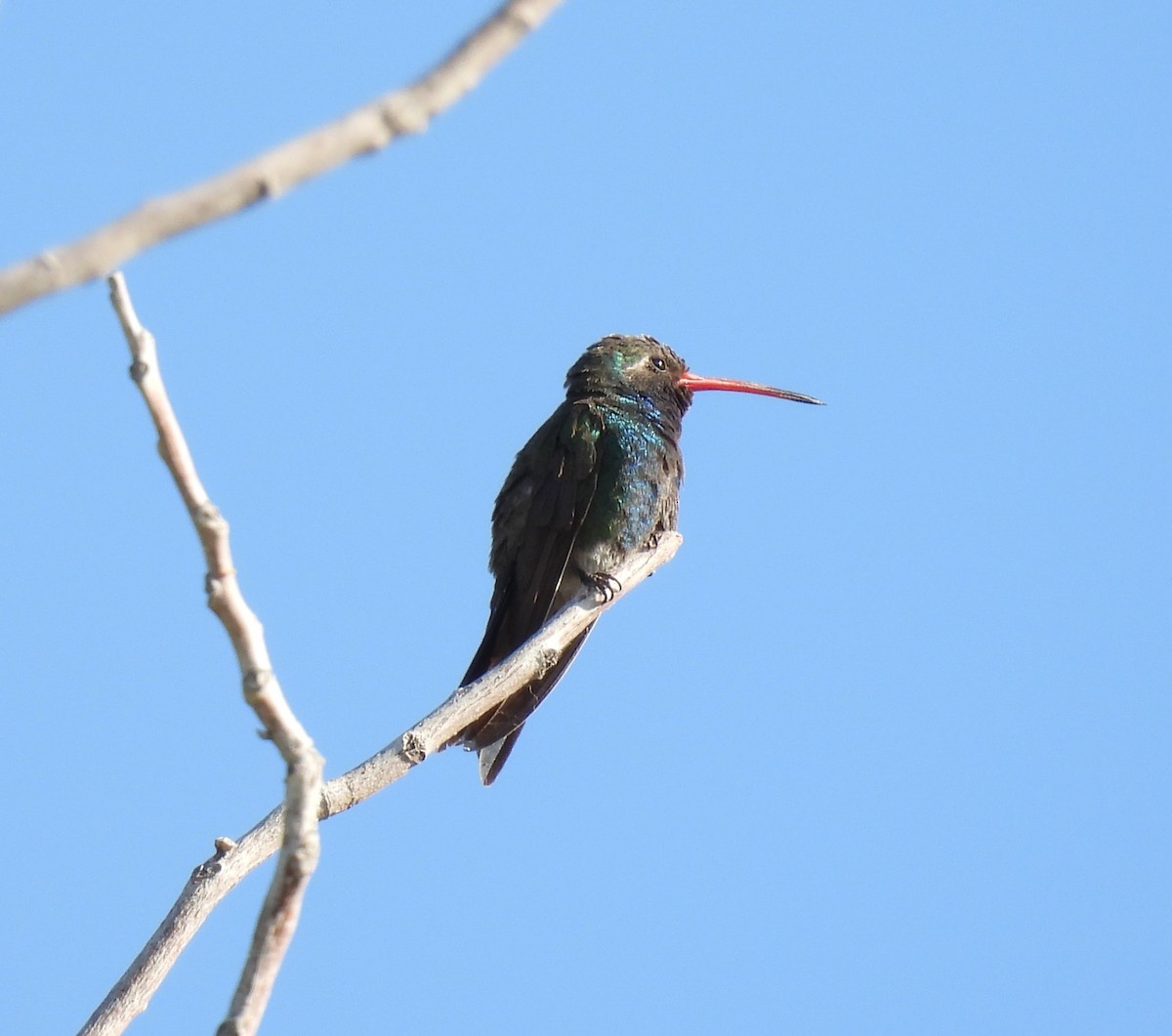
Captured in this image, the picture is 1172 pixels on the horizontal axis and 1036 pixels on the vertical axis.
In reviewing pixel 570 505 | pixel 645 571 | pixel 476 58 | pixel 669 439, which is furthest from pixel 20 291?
pixel 669 439

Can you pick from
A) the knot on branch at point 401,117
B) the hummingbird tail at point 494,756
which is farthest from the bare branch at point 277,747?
the hummingbird tail at point 494,756

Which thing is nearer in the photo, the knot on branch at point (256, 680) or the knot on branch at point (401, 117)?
the knot on branch at point (401, 117)

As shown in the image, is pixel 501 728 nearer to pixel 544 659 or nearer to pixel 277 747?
pixel 544 659

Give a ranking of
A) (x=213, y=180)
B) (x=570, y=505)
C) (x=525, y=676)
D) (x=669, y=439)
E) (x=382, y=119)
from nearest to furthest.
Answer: (x=213, y=180) → (x=382, y=119) → (x=525, y=676) → (x=570, y=505) → (x=669, y=439)

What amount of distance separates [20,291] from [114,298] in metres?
0.73

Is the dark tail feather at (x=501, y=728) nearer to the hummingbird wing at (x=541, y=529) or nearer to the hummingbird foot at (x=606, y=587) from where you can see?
the hummingbird wing at (x=541, y=529)

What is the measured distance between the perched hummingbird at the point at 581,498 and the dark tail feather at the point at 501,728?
0.79 ft

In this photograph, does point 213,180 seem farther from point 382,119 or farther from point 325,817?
point 325,817

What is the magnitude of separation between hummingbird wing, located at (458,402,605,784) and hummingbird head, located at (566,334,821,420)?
0.22m

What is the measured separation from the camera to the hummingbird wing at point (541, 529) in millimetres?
7203

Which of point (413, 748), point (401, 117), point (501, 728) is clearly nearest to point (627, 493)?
point (501, 728)

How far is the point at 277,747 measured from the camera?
2.50m

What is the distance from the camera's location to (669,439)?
795 centimetres

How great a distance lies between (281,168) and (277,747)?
116 centimetres
